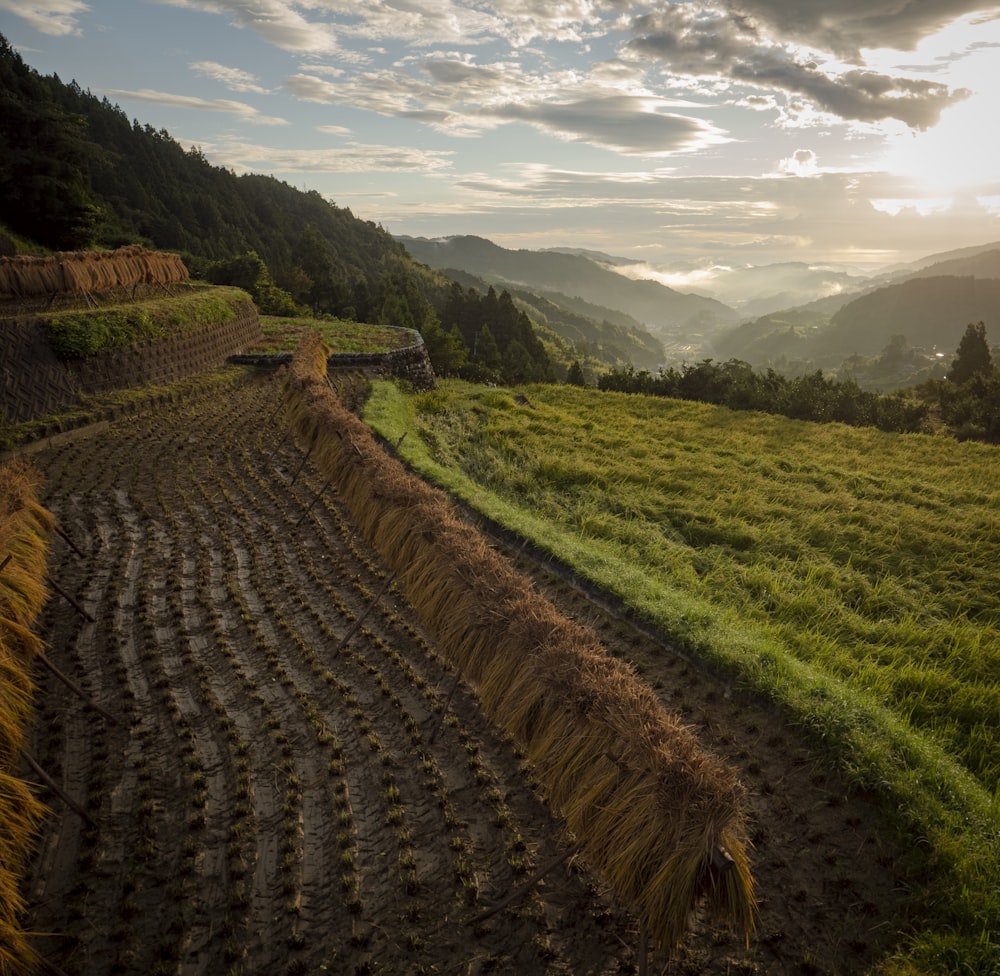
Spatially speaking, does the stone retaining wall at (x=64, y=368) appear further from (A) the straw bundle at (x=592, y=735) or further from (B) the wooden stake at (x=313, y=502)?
(A) the straw bundle at (x=592, y=735)

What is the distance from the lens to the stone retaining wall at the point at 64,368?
47.3ft

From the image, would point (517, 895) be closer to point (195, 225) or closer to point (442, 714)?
point (442, 714)

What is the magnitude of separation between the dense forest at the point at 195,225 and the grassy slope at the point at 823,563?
2400 cm

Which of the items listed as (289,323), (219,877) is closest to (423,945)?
(219,877)

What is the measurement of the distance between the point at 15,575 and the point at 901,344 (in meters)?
180

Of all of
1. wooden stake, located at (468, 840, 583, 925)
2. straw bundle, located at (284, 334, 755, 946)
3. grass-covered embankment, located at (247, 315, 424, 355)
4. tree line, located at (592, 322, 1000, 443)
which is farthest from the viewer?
grass-covered embankment, located at (247, 315, 424, 355)

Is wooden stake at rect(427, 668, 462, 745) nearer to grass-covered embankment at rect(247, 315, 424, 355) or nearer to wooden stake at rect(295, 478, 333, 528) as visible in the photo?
wooden stake at rect(295, 478, 333, 528)

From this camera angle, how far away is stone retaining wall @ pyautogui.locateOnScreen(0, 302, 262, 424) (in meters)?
14.4

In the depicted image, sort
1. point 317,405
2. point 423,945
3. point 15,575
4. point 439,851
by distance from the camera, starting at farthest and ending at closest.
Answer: point 317,405, point 15,575, point 439,851, point 423,945

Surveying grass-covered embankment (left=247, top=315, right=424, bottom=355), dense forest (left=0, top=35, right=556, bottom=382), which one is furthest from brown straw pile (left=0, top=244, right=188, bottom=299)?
dense forest (left=0, top=35, right=556, bottom=382)

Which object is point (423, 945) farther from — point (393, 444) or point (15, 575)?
point (393, 444)

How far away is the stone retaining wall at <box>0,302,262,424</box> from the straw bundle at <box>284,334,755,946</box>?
40.0ft

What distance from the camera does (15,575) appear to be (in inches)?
232

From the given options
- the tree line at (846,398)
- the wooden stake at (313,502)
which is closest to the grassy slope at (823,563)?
the wooden stake at (313,502)
